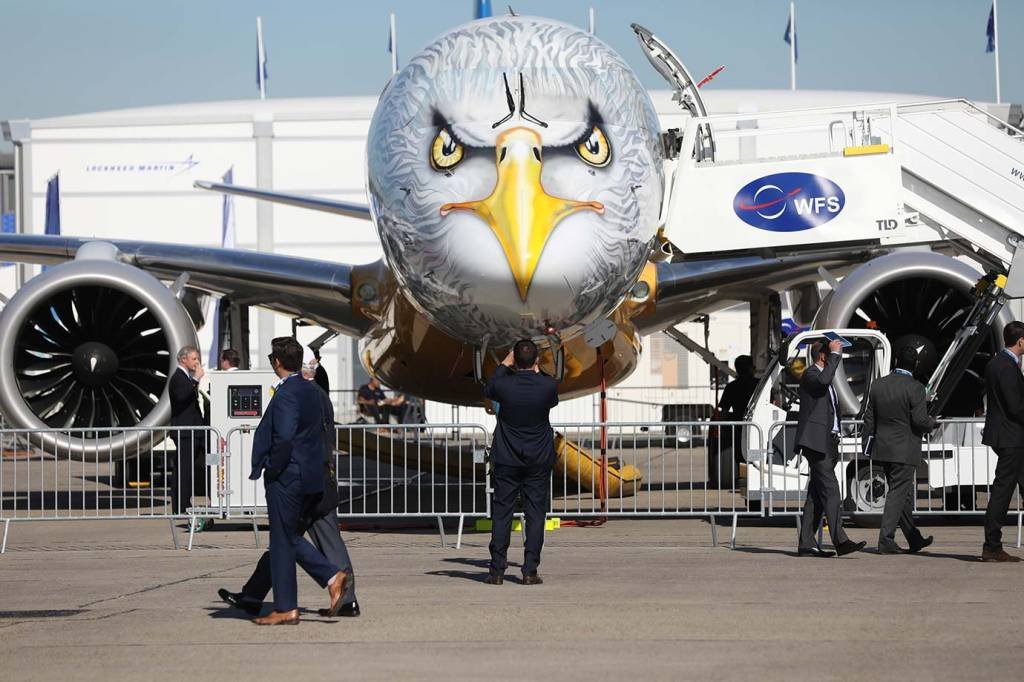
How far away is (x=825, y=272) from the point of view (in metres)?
15.1

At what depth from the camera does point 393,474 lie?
15430 millimetres

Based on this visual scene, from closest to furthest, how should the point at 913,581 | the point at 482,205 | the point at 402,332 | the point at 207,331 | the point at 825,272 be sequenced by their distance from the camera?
the point at 913,581 → the point at 482,205 → the point at 402,332 → the point at 825,272 → the point at 207,331

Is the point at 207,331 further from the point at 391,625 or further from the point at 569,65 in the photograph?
the point at 391,625

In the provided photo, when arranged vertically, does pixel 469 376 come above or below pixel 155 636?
above

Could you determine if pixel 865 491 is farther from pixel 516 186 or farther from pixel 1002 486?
pixel 516 186

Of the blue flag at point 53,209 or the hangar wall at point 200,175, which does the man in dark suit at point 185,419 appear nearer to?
the hangar wall at point 200,175

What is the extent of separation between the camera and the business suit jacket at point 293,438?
6.99 metres

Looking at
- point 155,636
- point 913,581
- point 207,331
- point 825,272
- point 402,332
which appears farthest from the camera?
point 207,331

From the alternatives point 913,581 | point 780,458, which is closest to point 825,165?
point 780,458

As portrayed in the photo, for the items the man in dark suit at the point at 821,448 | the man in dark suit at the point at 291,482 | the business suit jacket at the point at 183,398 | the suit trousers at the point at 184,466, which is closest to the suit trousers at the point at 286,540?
the man in dark suit at the point at 291,482

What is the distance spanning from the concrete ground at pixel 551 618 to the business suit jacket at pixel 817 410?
79cm

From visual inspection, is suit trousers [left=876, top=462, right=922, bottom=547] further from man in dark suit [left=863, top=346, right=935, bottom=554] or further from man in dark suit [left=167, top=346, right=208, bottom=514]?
man in dark suit [left=167, top=346, right=208, bottom=514]

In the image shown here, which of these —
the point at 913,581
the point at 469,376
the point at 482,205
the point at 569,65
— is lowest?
the point at 913,581

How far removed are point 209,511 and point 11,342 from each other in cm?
351
